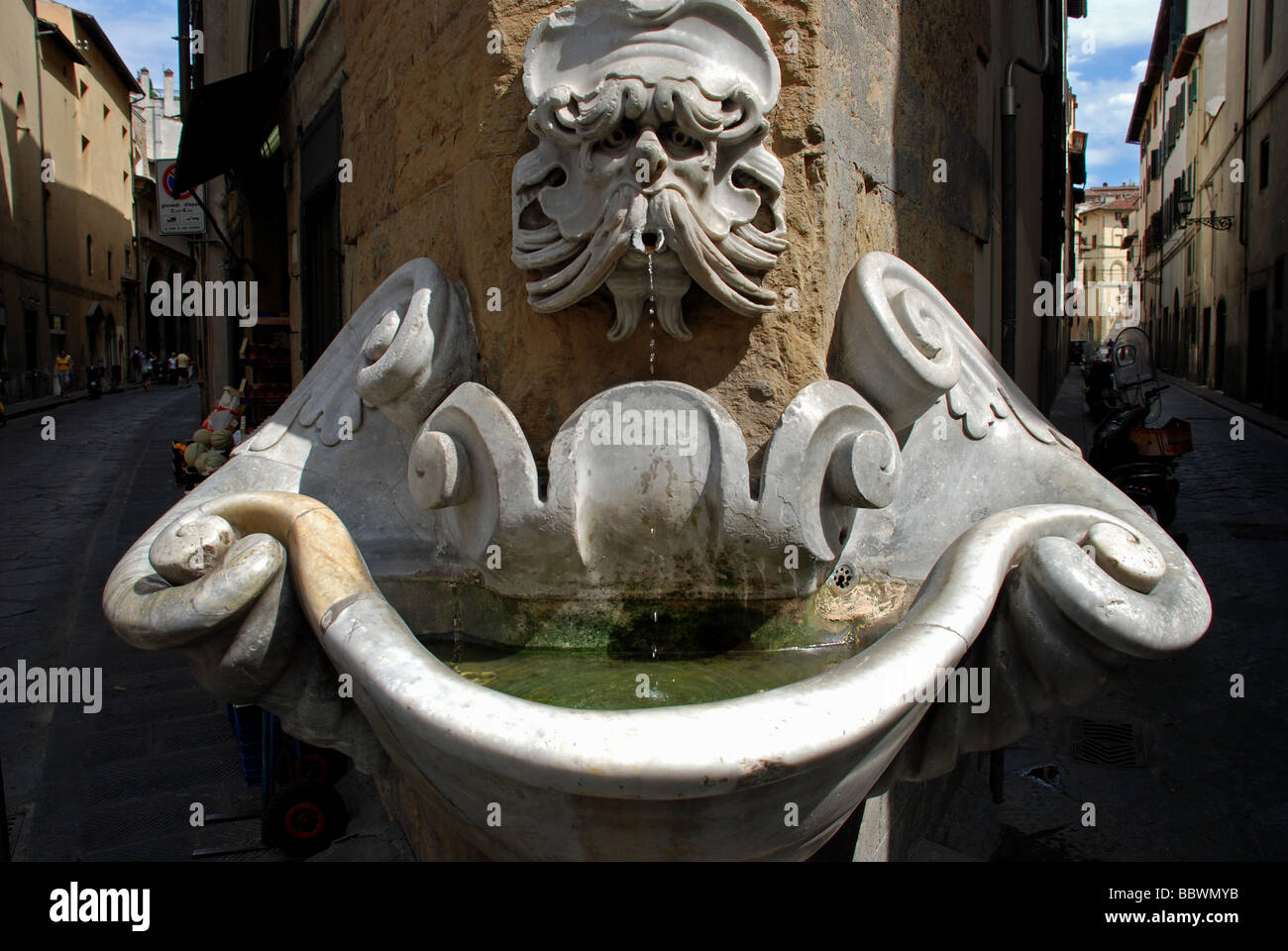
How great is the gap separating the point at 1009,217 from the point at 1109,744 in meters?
2.47

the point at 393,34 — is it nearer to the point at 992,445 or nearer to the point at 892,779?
the point at 992,445

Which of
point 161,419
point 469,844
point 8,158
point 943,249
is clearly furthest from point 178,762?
point 8,158

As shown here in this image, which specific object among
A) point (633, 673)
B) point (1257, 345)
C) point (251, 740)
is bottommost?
point (251, 740)

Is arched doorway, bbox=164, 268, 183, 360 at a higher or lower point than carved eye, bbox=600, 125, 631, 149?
higher

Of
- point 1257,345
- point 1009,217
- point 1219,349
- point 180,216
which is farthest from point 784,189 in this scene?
point 1219,349

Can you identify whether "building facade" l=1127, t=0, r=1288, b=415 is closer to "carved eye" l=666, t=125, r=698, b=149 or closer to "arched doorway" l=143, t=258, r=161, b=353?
"carved eye" l=666, t=125, r=698, b=149

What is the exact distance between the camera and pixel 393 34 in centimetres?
275

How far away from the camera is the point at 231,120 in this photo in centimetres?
678

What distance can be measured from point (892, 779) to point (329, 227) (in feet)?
14.0

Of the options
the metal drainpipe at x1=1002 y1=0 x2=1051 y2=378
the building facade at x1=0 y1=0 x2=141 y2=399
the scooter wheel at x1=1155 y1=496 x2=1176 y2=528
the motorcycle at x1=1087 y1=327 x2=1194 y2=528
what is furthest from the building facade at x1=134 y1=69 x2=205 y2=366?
the metal drainpipe at x1=1002 y1=0 x2=1051 y2=378

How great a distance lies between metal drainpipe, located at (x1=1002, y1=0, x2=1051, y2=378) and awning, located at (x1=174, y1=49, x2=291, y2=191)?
4.10 metres

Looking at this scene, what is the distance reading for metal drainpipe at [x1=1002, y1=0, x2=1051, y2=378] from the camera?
4.39m

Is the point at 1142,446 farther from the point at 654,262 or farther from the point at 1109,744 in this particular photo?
the point at 654,262

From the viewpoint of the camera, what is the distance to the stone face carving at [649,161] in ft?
6.24
